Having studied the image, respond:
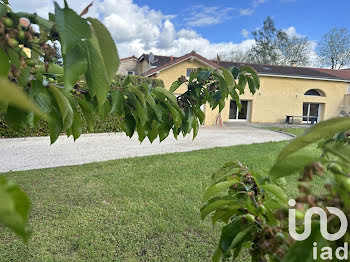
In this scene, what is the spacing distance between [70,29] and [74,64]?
0.06 metres

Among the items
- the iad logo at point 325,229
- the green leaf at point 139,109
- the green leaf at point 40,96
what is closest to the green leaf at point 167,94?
the green leaf at point 139,109

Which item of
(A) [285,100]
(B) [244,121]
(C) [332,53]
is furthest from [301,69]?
(C) [332,53]

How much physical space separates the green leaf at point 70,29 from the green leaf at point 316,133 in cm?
36

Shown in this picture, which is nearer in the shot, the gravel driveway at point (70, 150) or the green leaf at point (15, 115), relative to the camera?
the green leaf at point (15, 115)

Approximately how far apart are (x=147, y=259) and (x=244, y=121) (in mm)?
17311

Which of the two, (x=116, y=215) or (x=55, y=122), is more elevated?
(x=55, y=122)

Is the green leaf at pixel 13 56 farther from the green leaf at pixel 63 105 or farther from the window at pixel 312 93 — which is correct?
the window at pixel 312 93

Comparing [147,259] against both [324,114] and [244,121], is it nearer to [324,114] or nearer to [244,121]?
[244,121]

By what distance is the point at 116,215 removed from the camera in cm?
346

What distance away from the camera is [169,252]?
2748mm

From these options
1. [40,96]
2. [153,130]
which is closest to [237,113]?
[153,130]

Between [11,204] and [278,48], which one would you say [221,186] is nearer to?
[11,204]

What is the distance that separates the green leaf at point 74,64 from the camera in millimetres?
464

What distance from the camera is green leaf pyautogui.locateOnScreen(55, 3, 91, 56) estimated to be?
431 millimetres
